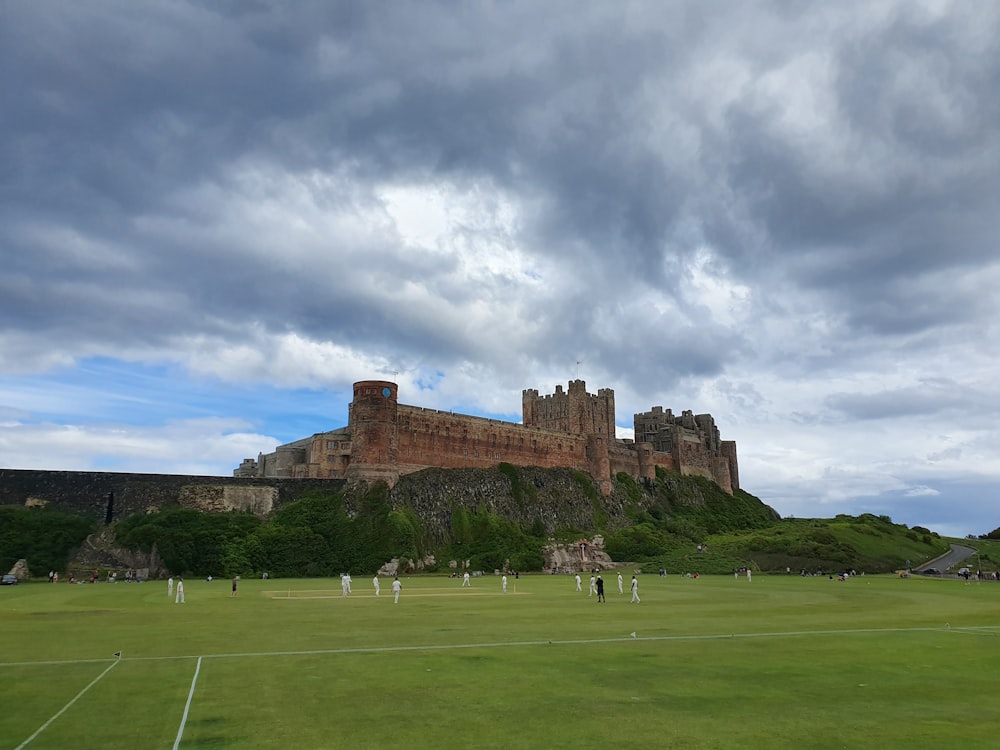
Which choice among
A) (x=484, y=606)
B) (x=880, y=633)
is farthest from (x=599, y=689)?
(x=484, y=606)

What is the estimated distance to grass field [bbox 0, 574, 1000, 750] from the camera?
10.6 m

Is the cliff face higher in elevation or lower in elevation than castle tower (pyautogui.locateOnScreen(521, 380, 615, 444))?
lower

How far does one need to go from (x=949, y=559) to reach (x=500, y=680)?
89.0m

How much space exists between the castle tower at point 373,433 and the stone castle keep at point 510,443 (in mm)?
107

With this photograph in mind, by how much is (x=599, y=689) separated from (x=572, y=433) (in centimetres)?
9257

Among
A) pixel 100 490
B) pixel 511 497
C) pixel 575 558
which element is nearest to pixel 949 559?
pixel 575 558

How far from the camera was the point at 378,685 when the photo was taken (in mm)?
13961

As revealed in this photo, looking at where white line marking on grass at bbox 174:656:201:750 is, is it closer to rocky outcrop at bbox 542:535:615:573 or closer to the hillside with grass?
the hillside with grass

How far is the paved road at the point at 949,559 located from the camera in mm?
77875

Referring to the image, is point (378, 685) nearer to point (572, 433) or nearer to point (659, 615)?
point (659, 615)

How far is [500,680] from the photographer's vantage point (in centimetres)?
1444

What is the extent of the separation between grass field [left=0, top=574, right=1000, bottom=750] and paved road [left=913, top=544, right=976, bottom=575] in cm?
5788

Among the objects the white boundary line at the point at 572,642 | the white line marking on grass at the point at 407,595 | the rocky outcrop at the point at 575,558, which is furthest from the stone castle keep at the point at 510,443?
the white boundary line at the point at 572,642

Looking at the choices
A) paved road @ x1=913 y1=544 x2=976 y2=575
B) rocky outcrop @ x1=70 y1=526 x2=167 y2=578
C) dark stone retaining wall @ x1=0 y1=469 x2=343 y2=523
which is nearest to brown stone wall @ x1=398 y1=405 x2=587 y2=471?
dark stone retaining wall @ x1=0 y1=469 x2=343 y2=523
